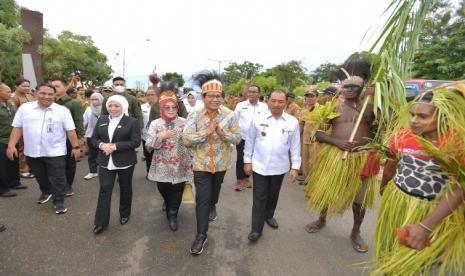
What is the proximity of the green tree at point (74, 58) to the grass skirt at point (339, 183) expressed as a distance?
20.3m

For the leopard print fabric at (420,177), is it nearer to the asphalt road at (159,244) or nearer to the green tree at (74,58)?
the asphalt road at (159,244)

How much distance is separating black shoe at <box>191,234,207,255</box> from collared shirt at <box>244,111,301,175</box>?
925 millimetres

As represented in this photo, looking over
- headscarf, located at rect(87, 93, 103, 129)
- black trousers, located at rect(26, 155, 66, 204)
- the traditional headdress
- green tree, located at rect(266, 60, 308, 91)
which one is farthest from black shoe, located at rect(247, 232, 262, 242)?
green tree, located at rect(266, 60, 308, 91)

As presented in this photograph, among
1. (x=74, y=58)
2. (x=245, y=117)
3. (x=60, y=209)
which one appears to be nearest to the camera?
(x=60, y=209)

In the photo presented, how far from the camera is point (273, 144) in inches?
131

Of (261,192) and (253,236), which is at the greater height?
(261,192)

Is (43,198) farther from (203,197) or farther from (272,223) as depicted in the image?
(272,223)

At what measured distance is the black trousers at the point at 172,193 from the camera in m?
3.69

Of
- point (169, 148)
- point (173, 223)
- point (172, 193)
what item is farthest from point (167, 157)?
point (173, 223)

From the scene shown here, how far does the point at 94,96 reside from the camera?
243 inches

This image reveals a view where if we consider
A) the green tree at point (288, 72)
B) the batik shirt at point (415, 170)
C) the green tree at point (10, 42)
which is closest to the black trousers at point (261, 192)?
the batik shirt at point (415, 170)

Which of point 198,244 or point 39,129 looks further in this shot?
point 39,129

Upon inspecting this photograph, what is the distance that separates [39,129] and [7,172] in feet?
5.26

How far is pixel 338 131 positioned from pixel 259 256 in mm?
1613
